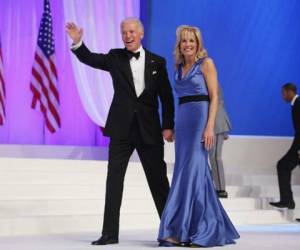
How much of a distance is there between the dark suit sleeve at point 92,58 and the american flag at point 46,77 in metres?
6.29

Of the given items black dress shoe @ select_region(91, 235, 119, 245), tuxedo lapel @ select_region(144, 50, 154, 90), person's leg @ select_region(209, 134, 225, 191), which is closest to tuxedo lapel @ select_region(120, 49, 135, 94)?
tuxedo lapel @ select_region(144, 50, 154, 90)

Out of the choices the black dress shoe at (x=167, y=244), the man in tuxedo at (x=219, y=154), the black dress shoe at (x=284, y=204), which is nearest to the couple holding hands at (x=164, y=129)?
the black dress shoe at (x=167, y=244)

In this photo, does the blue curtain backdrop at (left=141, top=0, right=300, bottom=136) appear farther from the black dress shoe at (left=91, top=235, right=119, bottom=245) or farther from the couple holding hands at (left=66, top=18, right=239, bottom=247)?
the black dress shoe at (left=91, top=235, right=119, bottom=245)

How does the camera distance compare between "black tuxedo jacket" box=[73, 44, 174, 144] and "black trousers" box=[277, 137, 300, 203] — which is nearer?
"black tuxedo jacket" box=[73, 44, 174, 144]

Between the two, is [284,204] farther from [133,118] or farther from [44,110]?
[44,110]

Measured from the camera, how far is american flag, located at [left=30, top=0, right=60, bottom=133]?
11.5m

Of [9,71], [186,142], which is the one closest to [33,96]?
[9,71]

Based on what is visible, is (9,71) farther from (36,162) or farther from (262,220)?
(262,220)

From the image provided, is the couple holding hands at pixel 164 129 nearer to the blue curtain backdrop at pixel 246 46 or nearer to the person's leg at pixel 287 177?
the person's leg at pixel 287 177

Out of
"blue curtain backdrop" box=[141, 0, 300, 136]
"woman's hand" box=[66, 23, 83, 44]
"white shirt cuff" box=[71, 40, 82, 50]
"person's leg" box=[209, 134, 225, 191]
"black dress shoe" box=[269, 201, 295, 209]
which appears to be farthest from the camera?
"blue curtain backdrop" box=[141, 0, 300, 136]

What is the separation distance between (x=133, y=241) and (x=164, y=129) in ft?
2.97

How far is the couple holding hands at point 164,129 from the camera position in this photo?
17.1 feet

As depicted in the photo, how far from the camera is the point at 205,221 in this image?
206 inches

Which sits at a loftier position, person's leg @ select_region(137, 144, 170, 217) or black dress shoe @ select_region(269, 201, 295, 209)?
person's leg @ select_region(137, 144, 170, 217)
